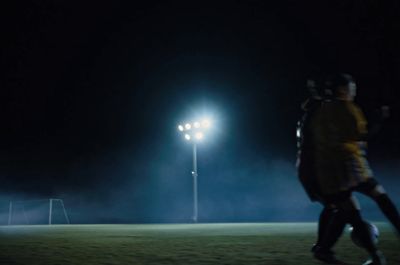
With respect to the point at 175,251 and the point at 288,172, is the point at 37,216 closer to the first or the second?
the point at 288,172

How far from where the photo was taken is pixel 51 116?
3831 cm

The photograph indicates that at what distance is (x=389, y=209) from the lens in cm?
530

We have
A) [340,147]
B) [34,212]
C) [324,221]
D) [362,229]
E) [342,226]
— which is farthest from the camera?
[34,212]

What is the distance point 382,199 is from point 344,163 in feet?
1.55

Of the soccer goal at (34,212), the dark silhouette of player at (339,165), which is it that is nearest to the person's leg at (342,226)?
the dark silhouette of player at (339,165)

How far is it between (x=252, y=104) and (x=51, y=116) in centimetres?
1316

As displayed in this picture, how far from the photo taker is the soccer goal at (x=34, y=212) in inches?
1172

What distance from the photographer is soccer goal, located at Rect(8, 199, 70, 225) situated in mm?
29781

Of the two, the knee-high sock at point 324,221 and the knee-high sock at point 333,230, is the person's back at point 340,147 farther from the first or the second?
the knee-high sock at point 324,221

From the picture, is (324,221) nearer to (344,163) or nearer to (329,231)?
(329,231)

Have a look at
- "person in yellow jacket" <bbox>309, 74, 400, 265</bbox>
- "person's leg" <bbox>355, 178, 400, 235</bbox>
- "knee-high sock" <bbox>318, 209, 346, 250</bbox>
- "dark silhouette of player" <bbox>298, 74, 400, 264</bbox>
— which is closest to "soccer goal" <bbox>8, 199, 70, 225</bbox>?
"knee-high sock" <bbox>318, 209, 346, 250</bbox>

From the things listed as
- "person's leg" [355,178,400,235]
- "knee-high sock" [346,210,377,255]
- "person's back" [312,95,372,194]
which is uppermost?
"person's back" [312,95,372,194]

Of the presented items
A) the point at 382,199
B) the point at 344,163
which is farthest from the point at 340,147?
the point at 382,199

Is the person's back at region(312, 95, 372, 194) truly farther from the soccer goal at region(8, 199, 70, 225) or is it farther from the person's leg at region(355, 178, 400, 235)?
the soccer goal at region(8, 199, 70, 225)
